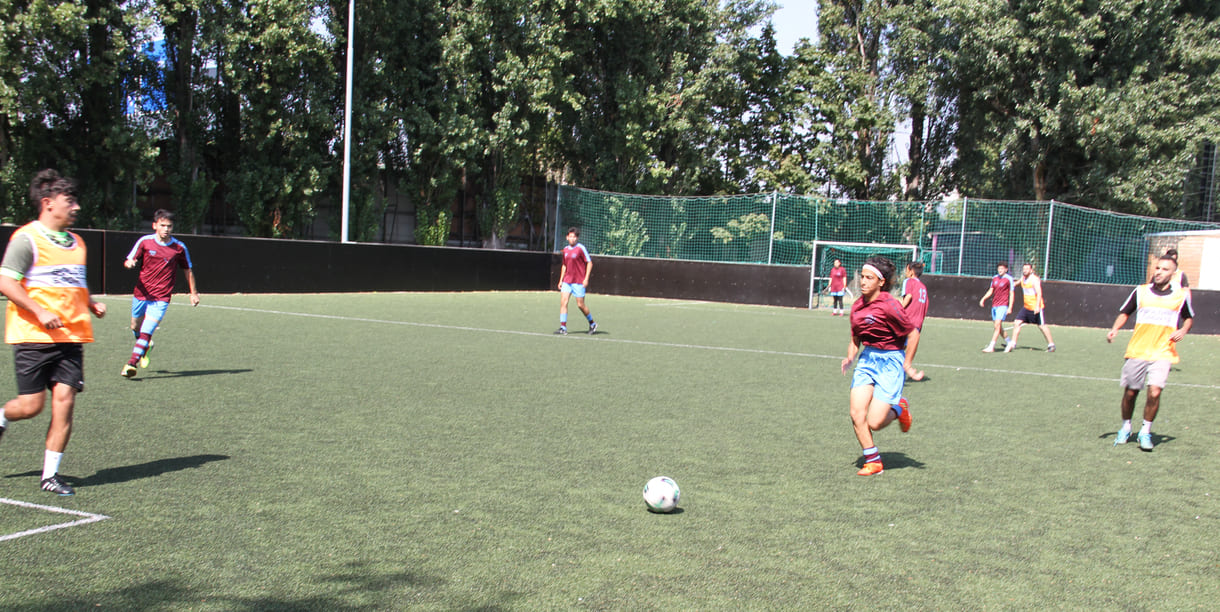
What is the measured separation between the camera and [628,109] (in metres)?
37.2

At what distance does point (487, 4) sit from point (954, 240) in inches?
707

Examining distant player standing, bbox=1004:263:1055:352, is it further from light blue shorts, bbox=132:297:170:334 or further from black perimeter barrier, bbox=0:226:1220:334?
light blue shorts, bbox=132:297:170:334

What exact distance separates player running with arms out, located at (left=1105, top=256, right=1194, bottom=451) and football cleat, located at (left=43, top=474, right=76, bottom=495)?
783 cm

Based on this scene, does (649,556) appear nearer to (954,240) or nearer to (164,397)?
(164,397)

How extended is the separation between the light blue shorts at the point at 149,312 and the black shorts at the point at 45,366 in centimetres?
465

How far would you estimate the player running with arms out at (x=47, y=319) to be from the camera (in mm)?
5184

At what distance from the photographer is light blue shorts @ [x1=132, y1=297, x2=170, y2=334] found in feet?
32.1

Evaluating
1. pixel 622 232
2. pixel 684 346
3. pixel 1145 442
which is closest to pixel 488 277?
pixel 622 232

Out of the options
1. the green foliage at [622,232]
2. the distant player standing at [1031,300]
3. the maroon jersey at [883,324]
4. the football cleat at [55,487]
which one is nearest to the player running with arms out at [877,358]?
the maroon jersey at [883,324]

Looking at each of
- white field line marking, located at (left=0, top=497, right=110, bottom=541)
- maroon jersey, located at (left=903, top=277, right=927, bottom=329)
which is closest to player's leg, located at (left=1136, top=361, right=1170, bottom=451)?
maroon jersey, located at (left=903, top=277, right=927, bottom=329)

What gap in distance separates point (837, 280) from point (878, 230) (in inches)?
184

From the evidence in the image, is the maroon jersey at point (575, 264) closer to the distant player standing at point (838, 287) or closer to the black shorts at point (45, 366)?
the black shorts at point (45, 366)

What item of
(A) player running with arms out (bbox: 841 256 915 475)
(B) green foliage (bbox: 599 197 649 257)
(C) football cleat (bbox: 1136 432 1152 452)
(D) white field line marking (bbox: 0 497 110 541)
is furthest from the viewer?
(B) green foliage (bbox: 599 197 649 257)

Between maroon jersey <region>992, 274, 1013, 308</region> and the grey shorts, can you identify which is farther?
maroon jersey <region>992, 274, 1013, 308</region>
